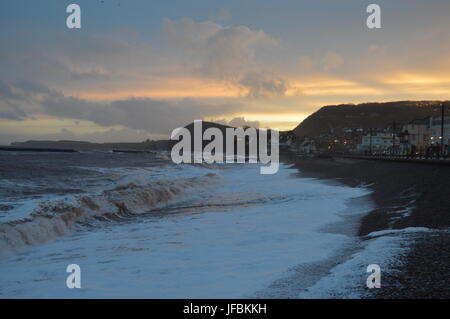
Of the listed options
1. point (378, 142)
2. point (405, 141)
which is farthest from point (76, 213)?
point (378, 142)

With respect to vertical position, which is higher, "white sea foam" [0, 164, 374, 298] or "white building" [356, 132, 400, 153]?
"white building" [356, 132, 400, 153]

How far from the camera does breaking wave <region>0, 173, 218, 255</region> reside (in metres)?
11.4

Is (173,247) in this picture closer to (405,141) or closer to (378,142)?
(405,141)

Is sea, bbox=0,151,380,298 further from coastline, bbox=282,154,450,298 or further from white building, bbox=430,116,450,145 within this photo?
white building, bbox=430,116,450,145

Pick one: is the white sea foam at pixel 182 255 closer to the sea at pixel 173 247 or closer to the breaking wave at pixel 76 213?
the sea at pixel 173 247

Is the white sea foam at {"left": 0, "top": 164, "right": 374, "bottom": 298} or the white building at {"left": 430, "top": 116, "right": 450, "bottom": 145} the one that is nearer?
the white sea foam at {"left": 0, "top": 164, "right": 374, "bottom": 298}

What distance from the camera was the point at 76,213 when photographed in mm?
15227

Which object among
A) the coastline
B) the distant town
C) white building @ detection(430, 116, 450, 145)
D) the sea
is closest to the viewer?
the coastline

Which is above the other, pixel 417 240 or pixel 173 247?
pixel 417 240

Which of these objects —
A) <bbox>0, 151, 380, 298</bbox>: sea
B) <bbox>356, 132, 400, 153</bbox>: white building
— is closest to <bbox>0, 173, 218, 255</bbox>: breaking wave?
<bbox>0, 151, 380, 298</bbox>: sea

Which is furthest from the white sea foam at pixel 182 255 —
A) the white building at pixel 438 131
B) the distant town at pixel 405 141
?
the white building at pixel 438 131

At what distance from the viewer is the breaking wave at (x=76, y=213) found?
11445 mm

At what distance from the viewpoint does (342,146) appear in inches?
6737
